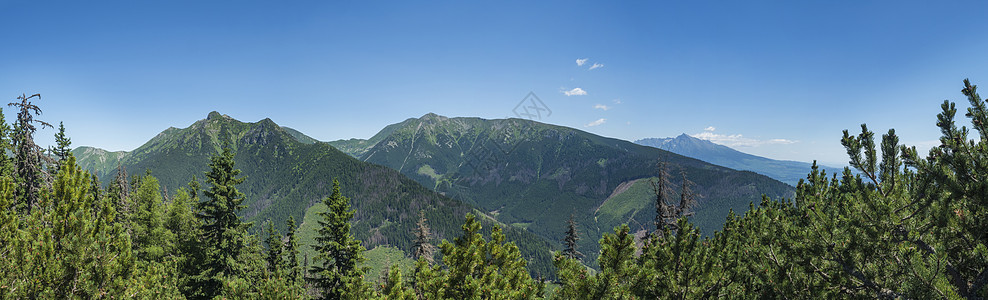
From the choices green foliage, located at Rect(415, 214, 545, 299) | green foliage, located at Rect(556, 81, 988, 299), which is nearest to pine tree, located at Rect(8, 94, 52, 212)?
green foliage, located at Rect(415, 214, 545, 299)

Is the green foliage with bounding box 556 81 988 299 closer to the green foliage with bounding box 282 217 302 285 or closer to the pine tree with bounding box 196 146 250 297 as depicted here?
the pine tree with bounding box 196 146 250 297

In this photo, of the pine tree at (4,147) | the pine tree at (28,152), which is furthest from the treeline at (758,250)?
the pine tree at (4,147)

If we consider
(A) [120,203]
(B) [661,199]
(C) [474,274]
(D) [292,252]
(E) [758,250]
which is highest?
(B) [661,199]

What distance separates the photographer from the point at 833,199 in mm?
11445

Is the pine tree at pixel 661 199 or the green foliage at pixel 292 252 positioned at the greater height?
the pine tree at pixel 661 199

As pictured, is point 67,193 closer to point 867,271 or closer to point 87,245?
point 87,245

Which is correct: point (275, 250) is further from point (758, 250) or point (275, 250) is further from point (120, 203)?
point (758, 250)

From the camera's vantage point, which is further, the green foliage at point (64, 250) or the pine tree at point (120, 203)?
the pine tree at point (120, 203)

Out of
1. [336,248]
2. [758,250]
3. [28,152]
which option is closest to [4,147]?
[28,152]

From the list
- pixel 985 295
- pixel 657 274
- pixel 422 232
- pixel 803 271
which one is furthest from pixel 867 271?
pixel 422 232

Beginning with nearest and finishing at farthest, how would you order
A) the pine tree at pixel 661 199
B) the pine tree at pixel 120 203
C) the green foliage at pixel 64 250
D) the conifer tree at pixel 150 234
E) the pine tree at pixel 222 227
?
1. the green foliage at pixel 64 250
2. the pine tree at pixel 222 227
3. the pine tree at pixel 661 199
4. the conifer tree at pixel 150 234
5. the pine tree at pixel 120 203

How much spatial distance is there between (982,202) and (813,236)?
7.85ft

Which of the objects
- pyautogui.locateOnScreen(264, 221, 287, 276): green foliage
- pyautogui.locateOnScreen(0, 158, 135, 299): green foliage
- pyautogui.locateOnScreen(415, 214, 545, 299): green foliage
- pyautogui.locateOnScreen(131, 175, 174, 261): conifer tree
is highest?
pyautogui.locateOnScreen(0, 158, 135, 299): green foliage

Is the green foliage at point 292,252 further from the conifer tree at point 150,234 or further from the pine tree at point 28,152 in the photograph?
the pine tree at point 28,152
